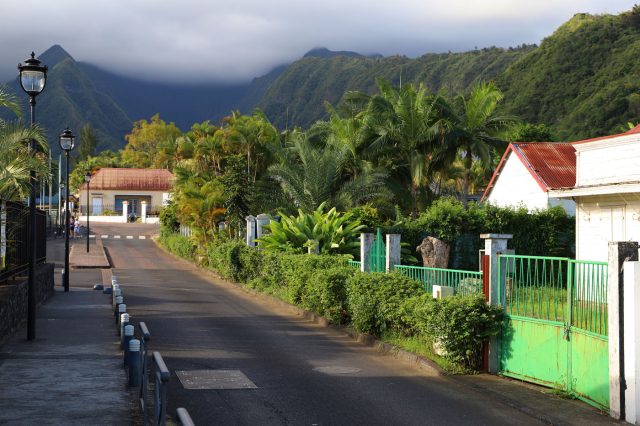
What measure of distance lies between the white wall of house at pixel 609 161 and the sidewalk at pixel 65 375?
1232 centimetres

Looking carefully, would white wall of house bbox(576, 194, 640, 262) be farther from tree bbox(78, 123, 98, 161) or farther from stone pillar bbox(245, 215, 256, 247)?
tree bbox(78, 123, 98, 161)

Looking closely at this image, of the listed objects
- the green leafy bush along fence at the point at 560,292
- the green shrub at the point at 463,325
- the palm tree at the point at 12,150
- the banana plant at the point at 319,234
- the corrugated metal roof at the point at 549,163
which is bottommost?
the green shrub at the point at 463,325

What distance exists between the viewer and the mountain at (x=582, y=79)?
62.3 m

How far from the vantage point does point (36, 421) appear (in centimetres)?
812

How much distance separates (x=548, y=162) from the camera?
33.6 meters

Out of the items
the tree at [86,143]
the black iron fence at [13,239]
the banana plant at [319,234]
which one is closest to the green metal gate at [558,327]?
the black iron fence at [13,239]

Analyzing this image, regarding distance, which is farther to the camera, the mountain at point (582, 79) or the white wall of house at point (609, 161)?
the mountain at point (582, 79)

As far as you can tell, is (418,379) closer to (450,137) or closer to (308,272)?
(308,272)

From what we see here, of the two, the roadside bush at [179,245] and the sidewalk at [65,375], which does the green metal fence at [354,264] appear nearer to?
the sidewalk at [65,375]

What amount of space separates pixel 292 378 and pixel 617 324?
186 inches

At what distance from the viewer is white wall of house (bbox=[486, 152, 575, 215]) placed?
32.6m

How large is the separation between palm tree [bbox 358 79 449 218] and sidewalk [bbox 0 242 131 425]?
19307 mm

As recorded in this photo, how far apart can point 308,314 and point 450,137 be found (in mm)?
17912

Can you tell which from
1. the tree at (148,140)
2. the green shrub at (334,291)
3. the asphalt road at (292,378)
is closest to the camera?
the asphalt road at (292,378)
